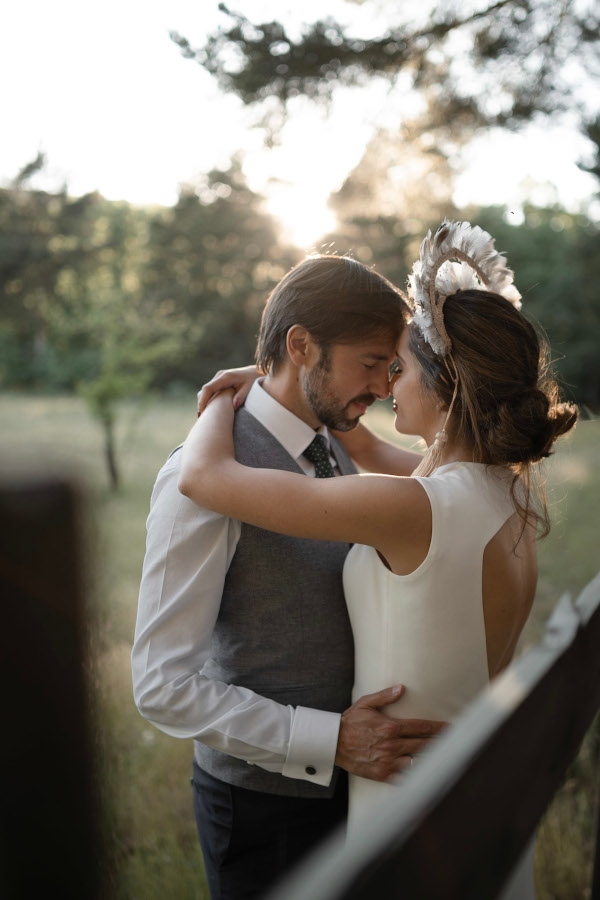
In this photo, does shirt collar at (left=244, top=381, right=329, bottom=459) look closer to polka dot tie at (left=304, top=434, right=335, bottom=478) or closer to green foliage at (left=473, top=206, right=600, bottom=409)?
polka dot tie at (left=304, top=434, right=335, bottom=478)

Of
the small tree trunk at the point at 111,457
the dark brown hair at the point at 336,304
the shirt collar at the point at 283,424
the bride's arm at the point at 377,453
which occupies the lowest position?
the small tree trunk at the point at 111,457

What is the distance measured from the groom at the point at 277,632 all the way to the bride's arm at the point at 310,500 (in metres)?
0.08

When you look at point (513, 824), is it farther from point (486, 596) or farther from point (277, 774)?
point (277, 774)

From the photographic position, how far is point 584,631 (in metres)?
1.01

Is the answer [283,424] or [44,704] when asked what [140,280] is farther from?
[44,704]

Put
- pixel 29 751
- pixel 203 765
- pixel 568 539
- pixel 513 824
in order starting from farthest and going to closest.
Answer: pixel 568 539 → pixel 203 765 → pixel 513 824 → pixel 29 751

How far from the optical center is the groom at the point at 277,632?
160 cm

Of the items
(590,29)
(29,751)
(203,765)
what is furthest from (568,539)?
(29,751)

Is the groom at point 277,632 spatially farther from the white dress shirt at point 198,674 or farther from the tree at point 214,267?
the tree at point 214,267

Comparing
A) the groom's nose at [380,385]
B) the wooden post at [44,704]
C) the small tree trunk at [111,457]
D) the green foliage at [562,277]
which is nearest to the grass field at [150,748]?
the wooden post at [44,704]

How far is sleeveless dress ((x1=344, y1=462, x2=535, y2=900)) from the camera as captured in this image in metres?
1.51

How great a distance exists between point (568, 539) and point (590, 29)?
501cm

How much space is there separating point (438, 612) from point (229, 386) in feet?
2.95

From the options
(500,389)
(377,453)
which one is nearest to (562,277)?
(377,453)
